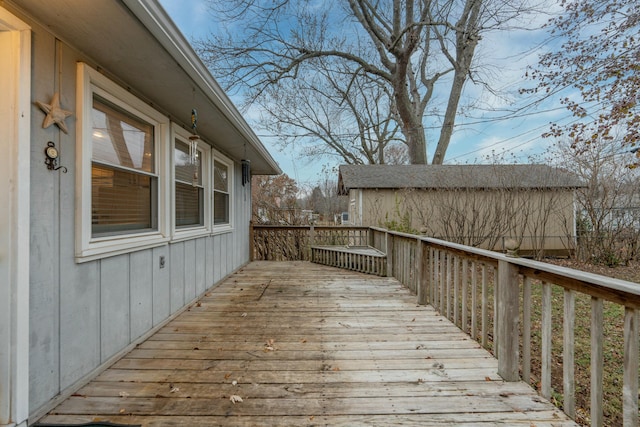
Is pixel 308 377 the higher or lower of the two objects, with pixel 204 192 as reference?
lower

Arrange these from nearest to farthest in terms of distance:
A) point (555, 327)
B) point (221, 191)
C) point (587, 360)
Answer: point (587, 360)
point (555, 327)
point (221, 191)

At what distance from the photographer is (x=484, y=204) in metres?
7.76

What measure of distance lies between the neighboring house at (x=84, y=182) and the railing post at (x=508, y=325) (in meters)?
2.92

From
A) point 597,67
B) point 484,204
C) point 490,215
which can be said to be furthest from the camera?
point 484,204

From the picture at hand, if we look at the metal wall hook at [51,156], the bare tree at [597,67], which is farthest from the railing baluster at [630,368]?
the bare tree at [597,67]

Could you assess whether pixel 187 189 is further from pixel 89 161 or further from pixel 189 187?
pixel 89 161

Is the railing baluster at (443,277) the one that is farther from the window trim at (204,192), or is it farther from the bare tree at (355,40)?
the bare tree at (355,40)

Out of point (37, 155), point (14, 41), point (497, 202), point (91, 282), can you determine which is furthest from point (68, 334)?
point (497, 202)

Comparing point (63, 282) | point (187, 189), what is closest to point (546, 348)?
point (63, 282)

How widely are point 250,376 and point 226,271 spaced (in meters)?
3.29

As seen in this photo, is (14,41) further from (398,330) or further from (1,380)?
(398,330)

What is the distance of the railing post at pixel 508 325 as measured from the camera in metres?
2.06

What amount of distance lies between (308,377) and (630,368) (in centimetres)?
180

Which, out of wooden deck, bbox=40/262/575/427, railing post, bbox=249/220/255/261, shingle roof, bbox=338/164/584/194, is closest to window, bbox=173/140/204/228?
wooden deck, bbox=40/262/575/427
